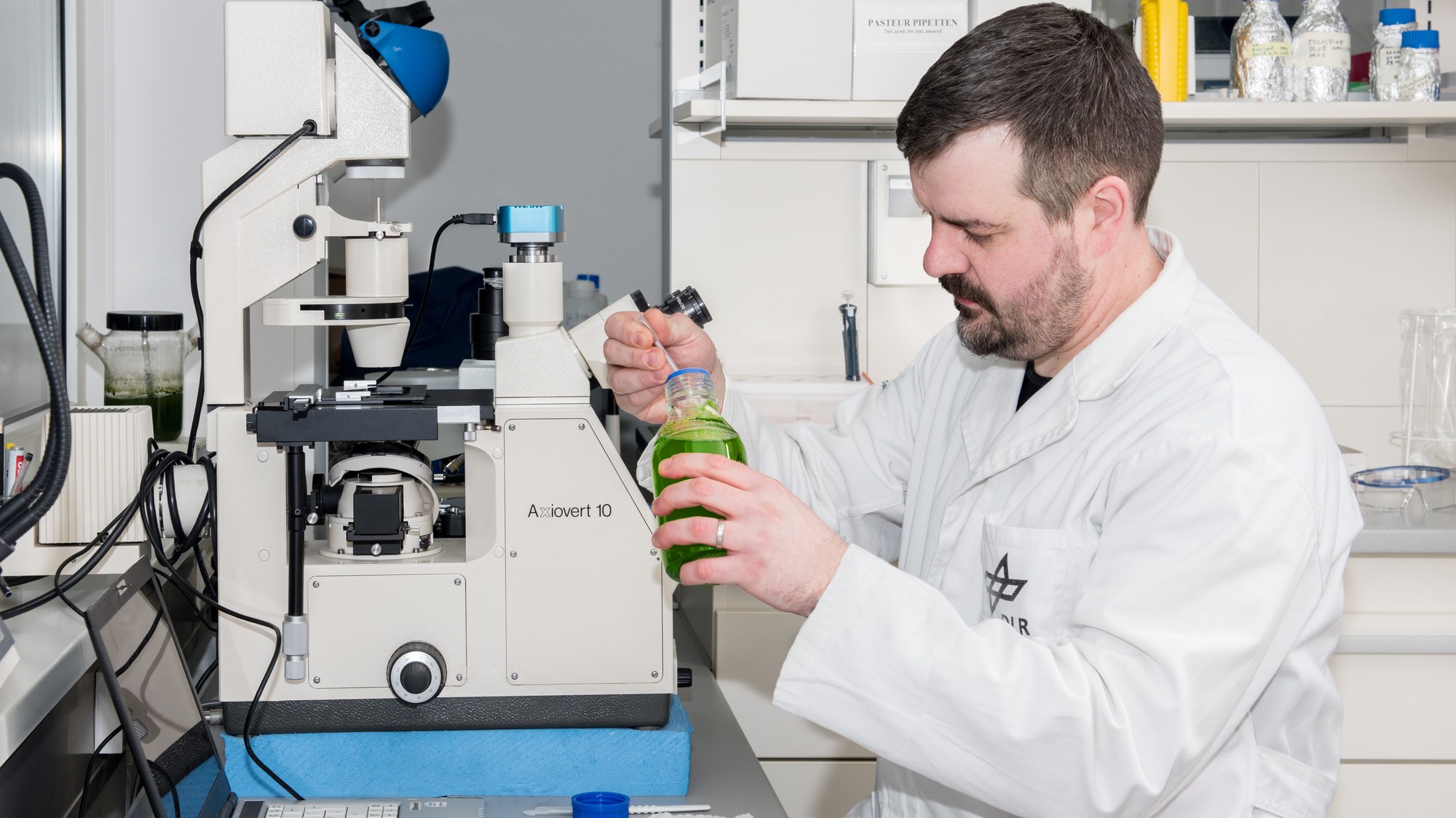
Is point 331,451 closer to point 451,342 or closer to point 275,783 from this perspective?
point 275,783

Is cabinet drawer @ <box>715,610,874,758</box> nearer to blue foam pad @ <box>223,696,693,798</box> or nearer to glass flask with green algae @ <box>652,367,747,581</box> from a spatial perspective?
blue foam pad @ <box>223,696,693,798</box>

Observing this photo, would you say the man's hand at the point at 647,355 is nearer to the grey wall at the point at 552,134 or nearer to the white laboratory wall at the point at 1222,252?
the white laboratory wall at the point at 1222,252

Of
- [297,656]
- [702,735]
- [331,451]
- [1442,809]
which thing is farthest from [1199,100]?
[297,656]

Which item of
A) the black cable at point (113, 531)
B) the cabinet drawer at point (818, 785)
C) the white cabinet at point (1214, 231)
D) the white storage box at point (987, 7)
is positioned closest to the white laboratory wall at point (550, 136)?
the white cabinet at point (1214, 231)

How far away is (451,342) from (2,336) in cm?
101

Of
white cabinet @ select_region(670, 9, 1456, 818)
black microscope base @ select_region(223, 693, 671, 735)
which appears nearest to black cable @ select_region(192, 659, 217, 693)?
black microscope base @ select_region(223, 693, 671, 735)

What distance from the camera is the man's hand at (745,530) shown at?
2.70ft

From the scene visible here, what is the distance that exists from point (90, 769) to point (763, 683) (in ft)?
3.60

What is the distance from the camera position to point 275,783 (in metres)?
1.09

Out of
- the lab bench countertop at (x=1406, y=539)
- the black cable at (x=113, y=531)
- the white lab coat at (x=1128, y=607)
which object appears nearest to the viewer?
the white lab coat at (x=1128, y=607)

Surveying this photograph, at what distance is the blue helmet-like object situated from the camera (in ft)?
4.11

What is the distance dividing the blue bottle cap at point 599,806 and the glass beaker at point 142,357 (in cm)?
86

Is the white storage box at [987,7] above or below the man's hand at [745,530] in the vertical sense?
above

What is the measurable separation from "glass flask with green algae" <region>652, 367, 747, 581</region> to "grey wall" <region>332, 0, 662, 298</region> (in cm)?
196
